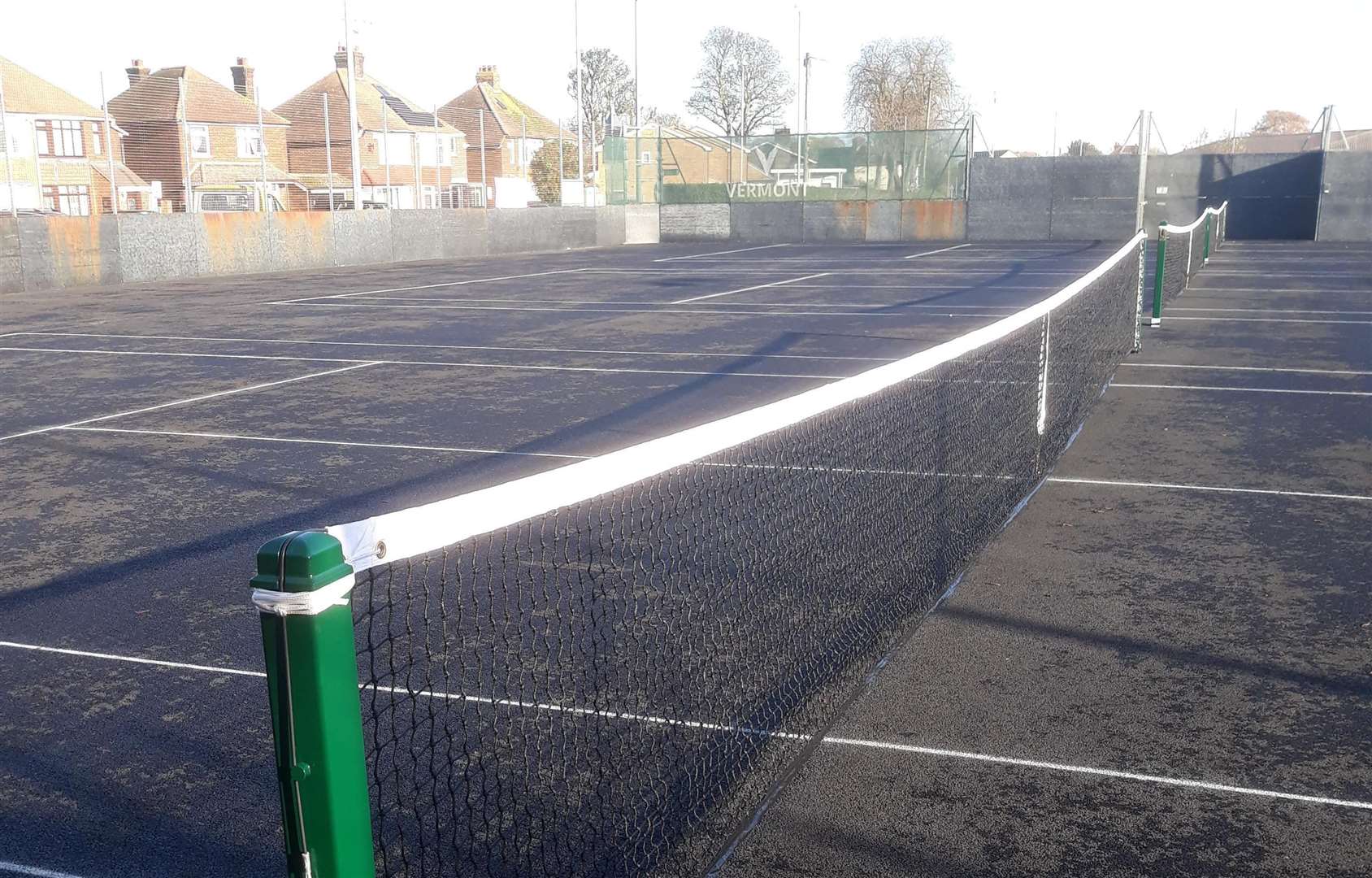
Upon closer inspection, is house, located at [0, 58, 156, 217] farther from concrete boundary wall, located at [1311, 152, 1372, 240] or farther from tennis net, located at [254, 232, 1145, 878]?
concrete boundary wall, located at [1311, 152, 1372, 240]

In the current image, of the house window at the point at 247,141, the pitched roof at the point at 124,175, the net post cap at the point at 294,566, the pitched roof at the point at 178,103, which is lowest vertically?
the net post cap at the point at 294,566

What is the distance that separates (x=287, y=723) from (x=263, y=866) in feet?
6.15

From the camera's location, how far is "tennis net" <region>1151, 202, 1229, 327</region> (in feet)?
54.7

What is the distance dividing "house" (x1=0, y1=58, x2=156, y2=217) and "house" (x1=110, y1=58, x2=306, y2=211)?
2.67ft

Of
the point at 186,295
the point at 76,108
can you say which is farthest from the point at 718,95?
the point at 186,295

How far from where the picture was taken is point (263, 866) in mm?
3742

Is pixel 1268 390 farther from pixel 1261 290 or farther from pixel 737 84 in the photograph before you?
pixel 737 84

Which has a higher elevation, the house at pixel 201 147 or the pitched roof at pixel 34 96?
the pitched roof at pixel 34 96

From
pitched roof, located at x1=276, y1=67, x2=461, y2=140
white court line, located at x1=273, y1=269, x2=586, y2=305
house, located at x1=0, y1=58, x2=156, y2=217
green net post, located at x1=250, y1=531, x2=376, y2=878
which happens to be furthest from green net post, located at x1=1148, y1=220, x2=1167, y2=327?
pitched roof, located at x1=276, y1=67, x2=461, y2=140

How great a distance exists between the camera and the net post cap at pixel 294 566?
2.07 m

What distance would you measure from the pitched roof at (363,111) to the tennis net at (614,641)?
58.7 metres

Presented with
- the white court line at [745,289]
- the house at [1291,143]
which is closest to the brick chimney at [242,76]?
the house at [1291,143]

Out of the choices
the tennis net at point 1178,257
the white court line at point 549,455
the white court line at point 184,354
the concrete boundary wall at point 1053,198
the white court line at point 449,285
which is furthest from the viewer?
the concrete boundary wall at point 1053,198

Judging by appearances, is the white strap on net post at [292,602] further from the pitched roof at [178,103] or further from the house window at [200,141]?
the house window at [200,141]
